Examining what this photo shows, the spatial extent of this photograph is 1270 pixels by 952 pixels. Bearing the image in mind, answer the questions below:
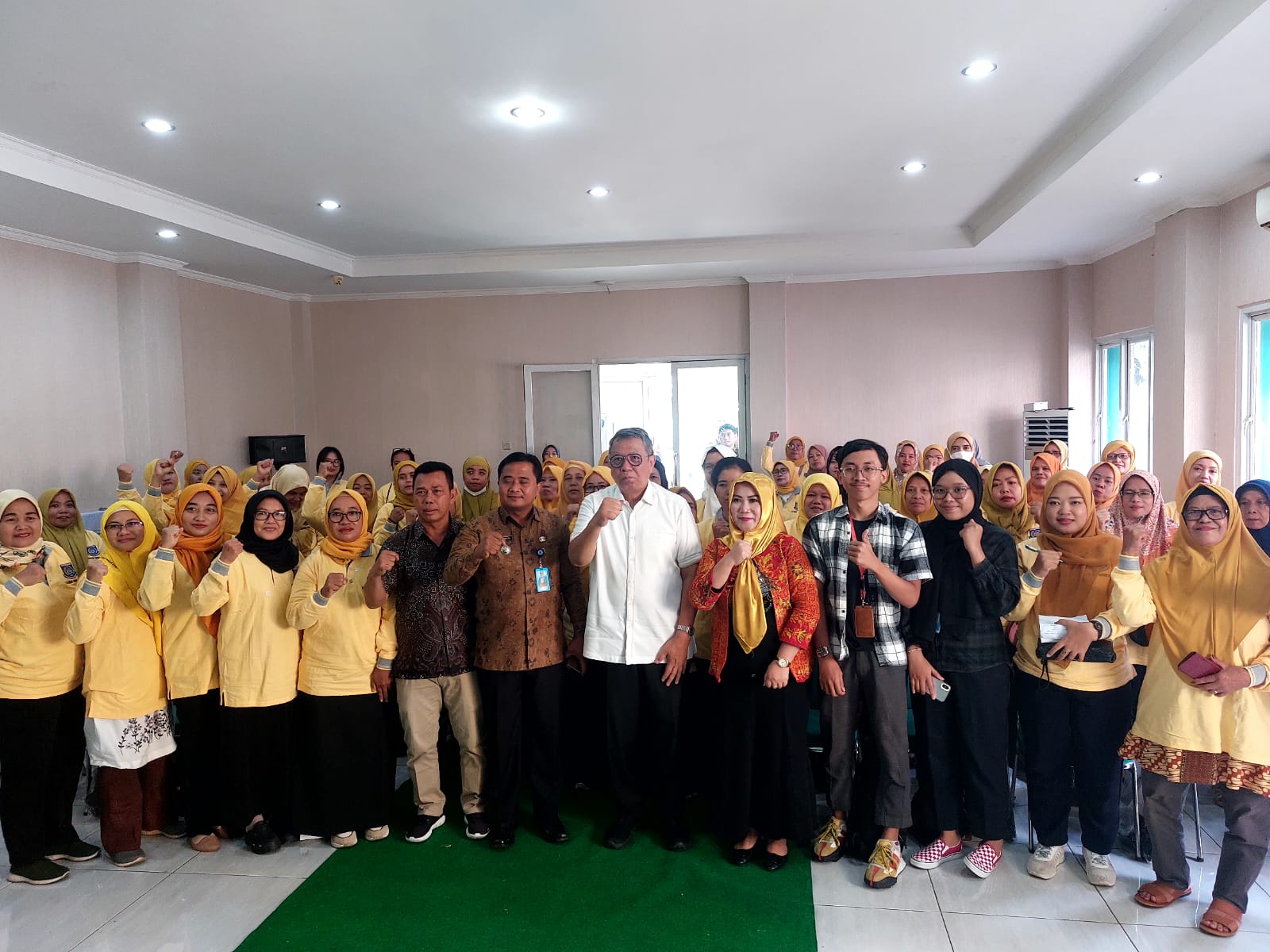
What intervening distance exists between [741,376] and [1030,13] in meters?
5.67

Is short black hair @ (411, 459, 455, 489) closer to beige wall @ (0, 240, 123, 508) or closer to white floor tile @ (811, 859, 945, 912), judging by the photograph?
white floor tile @ (811, 859, 945, 912)

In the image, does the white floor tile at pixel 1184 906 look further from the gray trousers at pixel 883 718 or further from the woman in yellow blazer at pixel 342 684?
the woman in yellow blazer at pixel 342 684

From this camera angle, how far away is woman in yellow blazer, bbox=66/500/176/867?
307 centimetres

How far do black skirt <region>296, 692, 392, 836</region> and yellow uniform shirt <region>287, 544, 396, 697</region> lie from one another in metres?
0.07

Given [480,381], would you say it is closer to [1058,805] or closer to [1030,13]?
[1030,13]

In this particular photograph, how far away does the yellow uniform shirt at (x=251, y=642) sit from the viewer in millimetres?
3148

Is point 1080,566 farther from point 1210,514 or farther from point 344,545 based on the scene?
point 344,545

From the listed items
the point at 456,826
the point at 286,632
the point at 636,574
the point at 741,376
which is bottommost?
the point at 456,826

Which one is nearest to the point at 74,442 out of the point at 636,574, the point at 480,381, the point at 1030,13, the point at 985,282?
the point at 480,381

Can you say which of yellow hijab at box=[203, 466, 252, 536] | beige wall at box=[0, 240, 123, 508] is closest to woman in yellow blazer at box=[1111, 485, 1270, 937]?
yellow hijab at box=[203, 466, 252, 536]

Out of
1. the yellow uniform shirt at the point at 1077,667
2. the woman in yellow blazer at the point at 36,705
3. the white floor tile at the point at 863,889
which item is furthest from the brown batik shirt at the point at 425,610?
the yellow uniform shirt at the point at 1077,667

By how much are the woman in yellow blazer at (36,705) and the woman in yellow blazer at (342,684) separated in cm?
86

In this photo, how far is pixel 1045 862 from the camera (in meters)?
3.00

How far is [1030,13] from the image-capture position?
341 centimetres
